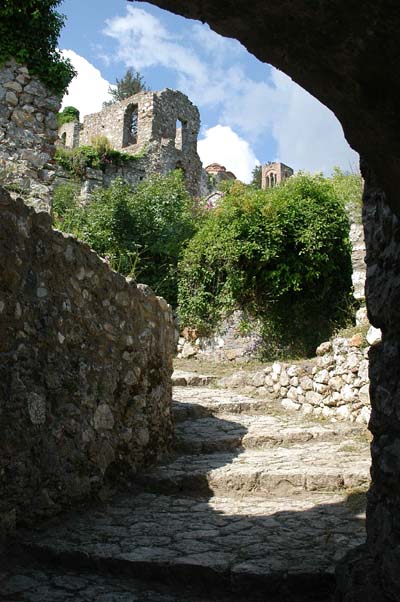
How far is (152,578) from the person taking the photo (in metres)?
3.17

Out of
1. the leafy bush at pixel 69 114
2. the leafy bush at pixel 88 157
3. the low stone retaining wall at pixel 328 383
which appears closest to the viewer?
the low stone retaining wall at pixel 328 383

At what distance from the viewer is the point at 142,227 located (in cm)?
1343

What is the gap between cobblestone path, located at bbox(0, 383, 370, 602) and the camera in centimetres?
299

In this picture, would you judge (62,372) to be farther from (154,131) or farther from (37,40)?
(154,131)

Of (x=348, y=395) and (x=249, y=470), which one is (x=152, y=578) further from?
(x=348, y=395)

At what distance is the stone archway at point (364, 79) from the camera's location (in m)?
1.58

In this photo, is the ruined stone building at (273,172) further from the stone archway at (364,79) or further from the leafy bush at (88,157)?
the stone archway at (364,79)

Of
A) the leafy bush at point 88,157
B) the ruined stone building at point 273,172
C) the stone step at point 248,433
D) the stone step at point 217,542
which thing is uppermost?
the ruined stone building at point 273,172

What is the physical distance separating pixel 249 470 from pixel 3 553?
7.38 ft

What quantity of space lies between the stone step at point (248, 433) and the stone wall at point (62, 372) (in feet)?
2.81

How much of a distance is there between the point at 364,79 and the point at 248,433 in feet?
17.0

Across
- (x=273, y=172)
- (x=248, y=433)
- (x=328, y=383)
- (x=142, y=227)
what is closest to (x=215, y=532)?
(x=248, y=433)

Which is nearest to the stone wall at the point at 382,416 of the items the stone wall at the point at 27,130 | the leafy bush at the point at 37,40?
the stone wall at the point at 27,130

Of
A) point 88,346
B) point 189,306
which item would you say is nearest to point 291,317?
point 189,306
